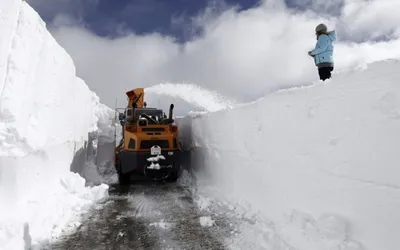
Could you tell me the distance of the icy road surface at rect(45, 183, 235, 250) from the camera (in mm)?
4930

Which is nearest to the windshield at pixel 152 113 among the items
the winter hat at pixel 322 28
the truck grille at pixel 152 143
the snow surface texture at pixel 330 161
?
the truck grille at pixel 152 143

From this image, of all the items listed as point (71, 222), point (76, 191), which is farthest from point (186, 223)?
point (76, 191)

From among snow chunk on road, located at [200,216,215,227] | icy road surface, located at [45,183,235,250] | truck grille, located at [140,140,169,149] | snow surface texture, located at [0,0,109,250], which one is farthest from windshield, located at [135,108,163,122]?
snow chunk on road, located at [200,216,215,227]

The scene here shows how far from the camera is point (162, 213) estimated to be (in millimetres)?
6660

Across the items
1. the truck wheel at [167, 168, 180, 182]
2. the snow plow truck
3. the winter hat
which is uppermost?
the winter hat

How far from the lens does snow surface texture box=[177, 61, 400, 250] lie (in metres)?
3.22

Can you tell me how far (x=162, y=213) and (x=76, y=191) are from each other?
2.31 m

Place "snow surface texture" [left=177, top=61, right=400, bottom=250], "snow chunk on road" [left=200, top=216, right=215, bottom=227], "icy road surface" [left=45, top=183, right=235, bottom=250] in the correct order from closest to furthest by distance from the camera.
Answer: "snow surface texture" [left=177, top=61, right=400, bottom=250]
"icy road surface" [left=45, top=183, right=235, bottom=250]
"snow chunk on road" [left=200, top=216, right=215, bottom=227]

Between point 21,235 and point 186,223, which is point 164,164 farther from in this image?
point 21,235

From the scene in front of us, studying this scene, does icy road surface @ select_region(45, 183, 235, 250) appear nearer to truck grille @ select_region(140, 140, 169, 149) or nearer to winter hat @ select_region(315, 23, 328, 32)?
truck grille @ select_region(140, 140, 169, 149)

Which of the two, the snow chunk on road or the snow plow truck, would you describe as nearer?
the snow chunk on road

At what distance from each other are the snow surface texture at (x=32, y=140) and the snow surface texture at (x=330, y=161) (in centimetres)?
365

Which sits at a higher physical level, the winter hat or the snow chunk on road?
the winter hat

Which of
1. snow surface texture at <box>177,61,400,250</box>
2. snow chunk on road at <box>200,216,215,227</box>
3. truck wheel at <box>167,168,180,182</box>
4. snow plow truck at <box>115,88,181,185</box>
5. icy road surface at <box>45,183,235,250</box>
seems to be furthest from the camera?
truck wheel at <box>167,168,180,182</box>
